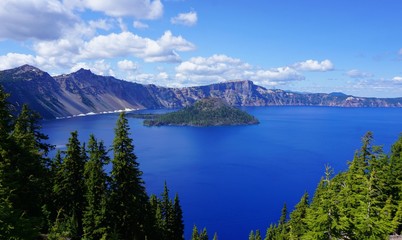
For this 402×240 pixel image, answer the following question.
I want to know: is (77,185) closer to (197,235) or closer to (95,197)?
(95,197)

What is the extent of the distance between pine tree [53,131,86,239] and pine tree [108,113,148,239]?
6868mm

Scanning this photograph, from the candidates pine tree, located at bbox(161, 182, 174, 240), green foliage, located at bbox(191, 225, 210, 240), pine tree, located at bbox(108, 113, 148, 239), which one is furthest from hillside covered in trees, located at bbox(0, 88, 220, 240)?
green foliage, located at bbox(191, 225, 210, 240)

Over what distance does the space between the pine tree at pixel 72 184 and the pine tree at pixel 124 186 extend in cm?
687

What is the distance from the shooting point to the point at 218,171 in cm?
19962

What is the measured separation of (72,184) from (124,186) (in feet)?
29.4

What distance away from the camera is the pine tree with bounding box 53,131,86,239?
40219 mm

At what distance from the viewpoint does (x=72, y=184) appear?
1602 inches

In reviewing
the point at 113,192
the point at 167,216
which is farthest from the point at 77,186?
the point at 167,216

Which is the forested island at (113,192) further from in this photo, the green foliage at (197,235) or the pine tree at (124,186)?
the green foliage at (197,235)

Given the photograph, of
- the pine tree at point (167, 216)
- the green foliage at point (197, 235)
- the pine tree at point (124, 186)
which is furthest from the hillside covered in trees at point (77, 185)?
the green foliage at point (197, 235)

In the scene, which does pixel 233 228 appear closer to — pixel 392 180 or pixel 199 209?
pixel 199 209

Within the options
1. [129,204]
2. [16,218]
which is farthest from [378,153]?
[16,218]

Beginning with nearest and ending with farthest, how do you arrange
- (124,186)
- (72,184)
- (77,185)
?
(124,186), (72,184), (77,185)

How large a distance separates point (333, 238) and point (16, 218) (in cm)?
1910
